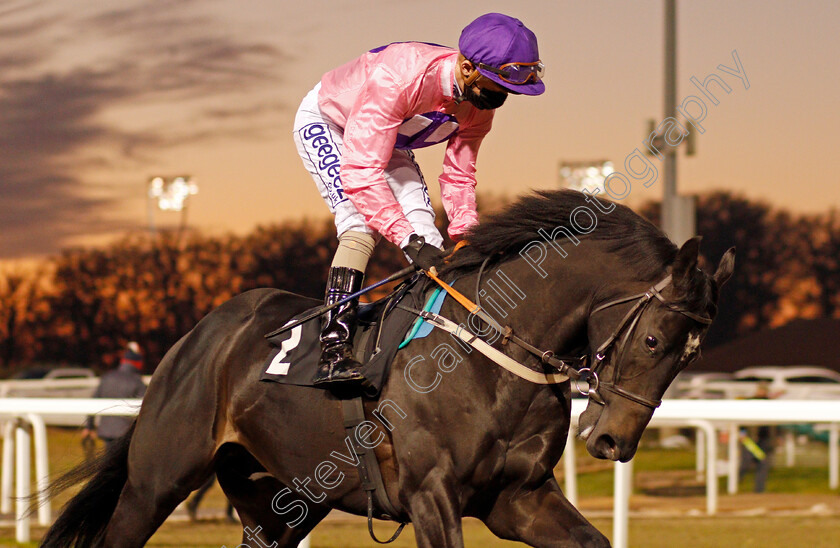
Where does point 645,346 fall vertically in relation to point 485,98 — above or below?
below

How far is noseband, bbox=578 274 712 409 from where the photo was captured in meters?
2.60

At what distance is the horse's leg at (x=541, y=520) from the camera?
281cm

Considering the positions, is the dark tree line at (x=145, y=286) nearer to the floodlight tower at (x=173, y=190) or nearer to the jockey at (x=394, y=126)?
the floodlight tower at (x=173, y=190)

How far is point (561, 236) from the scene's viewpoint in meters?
2.92

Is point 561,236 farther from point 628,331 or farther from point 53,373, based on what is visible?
point 53,373

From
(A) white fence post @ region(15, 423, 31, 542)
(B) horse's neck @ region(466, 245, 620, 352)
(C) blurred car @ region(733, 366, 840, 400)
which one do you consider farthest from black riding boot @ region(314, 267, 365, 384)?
(C) blurred car @ region(733, 366, 840, 400)

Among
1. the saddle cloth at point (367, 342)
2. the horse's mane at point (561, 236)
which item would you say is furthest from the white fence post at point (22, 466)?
the horse's mane at point (561, 236)

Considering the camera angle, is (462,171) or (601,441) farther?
(462,171)

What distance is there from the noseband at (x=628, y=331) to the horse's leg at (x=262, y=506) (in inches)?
52.0

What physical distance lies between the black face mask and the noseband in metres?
0.77

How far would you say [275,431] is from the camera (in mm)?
3223

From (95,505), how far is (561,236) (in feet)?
6.77

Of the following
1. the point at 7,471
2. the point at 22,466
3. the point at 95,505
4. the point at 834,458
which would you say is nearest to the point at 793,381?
the point at 834,458

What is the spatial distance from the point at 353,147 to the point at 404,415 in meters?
0.84
